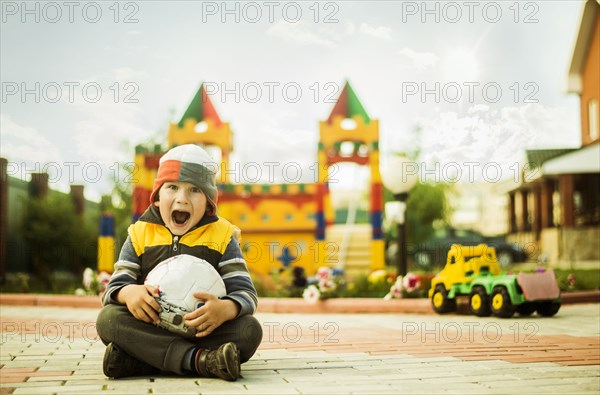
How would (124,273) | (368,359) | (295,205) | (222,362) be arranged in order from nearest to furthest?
1. (222,362)
2. (124,273)
3. (368,359)
4. (295,205)

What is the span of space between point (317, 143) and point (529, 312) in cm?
874

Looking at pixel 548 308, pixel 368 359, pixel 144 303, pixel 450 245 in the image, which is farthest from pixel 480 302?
pixel 450 245

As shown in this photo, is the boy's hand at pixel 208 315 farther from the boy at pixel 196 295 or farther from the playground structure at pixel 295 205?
the playground structure at pixel 295 205

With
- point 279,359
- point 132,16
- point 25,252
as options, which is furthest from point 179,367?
point 25,252

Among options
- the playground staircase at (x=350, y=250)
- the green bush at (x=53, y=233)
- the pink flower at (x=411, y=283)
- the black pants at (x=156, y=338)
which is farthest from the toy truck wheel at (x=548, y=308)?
the green bush at (x=53, y=233)

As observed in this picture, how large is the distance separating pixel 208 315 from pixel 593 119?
72.3 feet

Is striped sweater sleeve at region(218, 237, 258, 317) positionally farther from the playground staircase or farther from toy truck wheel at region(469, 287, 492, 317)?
the playground staircase

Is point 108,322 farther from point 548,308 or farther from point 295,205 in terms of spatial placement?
point 295,205

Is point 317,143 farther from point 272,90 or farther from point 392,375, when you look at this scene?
point 392,375

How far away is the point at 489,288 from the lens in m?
7.57

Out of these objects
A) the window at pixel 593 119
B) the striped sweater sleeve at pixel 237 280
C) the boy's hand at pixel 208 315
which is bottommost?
the boy's hand at pixel 208 315

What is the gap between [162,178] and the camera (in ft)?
12.8

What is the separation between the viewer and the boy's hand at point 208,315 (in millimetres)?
3523

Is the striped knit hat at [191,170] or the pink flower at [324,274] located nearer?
the striped knit hat at [191,170]
